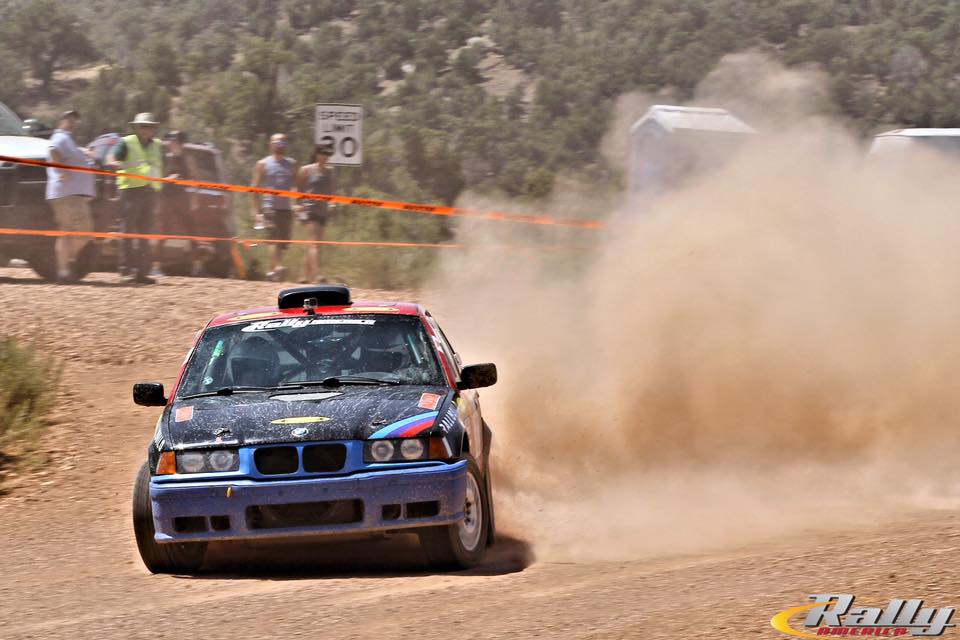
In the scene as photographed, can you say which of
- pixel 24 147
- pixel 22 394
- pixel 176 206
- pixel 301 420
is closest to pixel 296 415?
pixel 301 420

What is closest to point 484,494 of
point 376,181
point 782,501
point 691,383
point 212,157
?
point 782,501

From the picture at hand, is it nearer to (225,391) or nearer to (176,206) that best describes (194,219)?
(176,206)

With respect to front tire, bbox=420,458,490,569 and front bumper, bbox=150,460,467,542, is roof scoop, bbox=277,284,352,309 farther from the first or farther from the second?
front bumper, bbox=150,460,467,542

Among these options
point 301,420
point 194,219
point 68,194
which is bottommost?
point 194,219

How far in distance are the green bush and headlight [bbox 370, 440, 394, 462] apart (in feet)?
18.2

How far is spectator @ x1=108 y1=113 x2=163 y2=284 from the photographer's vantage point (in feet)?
56.5

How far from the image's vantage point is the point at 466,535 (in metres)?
7.12

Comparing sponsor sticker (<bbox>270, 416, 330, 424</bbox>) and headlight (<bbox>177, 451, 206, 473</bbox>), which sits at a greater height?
sponsor sticker (<bbox>270, 416, 330, 424</bbox>)

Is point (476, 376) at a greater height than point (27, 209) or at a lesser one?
greater

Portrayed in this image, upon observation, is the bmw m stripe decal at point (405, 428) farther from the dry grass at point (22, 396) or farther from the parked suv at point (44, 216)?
the parked suv at point (44, 216)

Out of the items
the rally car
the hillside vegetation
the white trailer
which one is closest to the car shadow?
the rally car

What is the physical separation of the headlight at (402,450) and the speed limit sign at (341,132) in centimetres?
1098

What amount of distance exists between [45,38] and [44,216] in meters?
44.1

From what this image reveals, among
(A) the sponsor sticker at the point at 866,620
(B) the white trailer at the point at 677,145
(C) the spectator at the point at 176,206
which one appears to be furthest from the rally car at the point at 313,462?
(C) the spectator at the point at 176,206
